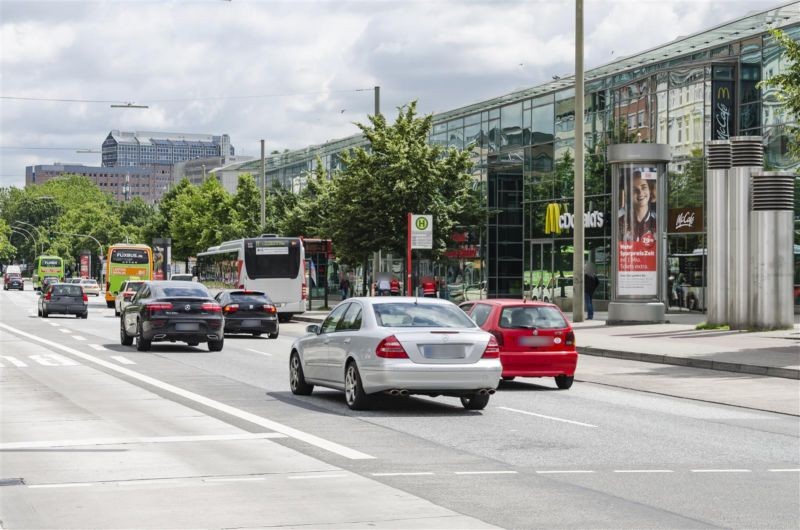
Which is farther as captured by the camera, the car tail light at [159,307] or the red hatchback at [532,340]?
the car tail light at [159,307]

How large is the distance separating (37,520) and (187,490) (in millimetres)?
1395

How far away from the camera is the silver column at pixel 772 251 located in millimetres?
31172

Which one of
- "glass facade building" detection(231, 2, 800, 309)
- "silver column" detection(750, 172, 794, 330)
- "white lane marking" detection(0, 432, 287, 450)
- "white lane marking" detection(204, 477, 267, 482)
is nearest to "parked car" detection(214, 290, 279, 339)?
"silver column" detection(750, 172, 794, 330)

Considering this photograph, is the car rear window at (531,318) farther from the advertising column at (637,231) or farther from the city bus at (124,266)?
the city bus at (124,266)

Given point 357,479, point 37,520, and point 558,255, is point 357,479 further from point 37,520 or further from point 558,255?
point 558,255

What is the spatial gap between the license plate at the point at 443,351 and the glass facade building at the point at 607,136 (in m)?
21.0

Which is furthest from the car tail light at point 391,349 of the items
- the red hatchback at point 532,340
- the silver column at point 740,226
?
the silver column at point 740,226

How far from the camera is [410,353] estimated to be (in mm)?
14750

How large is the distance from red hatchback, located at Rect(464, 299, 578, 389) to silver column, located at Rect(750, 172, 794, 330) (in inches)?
539

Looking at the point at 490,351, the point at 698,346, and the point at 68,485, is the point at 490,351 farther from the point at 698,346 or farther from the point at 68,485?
the point at 698,346

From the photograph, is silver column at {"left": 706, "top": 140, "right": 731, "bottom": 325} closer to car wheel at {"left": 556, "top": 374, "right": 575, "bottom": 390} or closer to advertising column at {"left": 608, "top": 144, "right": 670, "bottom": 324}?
advertising column at {"left": 608, "top": 144, "right": 670, "bottom": 324}

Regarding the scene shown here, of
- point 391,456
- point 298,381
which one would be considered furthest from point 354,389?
point 391,456

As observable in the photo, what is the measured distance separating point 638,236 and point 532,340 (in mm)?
18152

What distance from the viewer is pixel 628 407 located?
16.6 m
